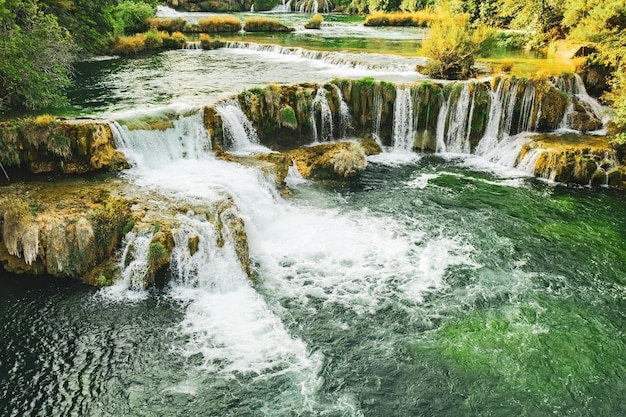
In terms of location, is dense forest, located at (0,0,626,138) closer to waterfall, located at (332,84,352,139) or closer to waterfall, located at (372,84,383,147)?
waterfall, located at (372,84,383,147)

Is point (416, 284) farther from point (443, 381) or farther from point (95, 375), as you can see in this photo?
point (95, 375)

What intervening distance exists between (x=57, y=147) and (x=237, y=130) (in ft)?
19.0

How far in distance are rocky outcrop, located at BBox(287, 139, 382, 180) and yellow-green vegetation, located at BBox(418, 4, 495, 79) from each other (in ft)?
22.7

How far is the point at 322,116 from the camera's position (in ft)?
58.3


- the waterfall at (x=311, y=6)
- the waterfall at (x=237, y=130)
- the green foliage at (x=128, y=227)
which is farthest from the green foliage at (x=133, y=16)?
the waterfall at (x=311, y=6)

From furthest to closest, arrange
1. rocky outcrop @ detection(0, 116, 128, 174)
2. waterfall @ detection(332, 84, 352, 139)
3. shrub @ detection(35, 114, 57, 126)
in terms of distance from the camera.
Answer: waterfall @ detection(332, 84, 352, 139), shrub @ detection(35, 114, 57, 126), rocky outcrop @ detection(0, 116, 128, 174)

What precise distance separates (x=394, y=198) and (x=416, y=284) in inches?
185

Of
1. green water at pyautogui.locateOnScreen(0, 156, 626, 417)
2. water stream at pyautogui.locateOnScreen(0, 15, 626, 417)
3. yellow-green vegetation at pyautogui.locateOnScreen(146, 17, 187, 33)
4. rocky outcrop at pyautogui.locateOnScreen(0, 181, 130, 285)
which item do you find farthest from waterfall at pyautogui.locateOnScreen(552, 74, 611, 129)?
yellow-green vegetation at pyautogui.locateOnScreen(146, 17, 187, 33)

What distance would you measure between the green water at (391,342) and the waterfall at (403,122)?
6.86 meters

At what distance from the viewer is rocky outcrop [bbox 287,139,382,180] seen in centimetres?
1580

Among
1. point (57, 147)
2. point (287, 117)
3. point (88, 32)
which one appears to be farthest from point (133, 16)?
point (57, 147)

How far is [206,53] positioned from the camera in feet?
99.5

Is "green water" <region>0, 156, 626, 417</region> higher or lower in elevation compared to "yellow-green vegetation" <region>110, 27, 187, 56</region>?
lower

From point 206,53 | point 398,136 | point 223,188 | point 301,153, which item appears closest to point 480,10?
point 206,53
